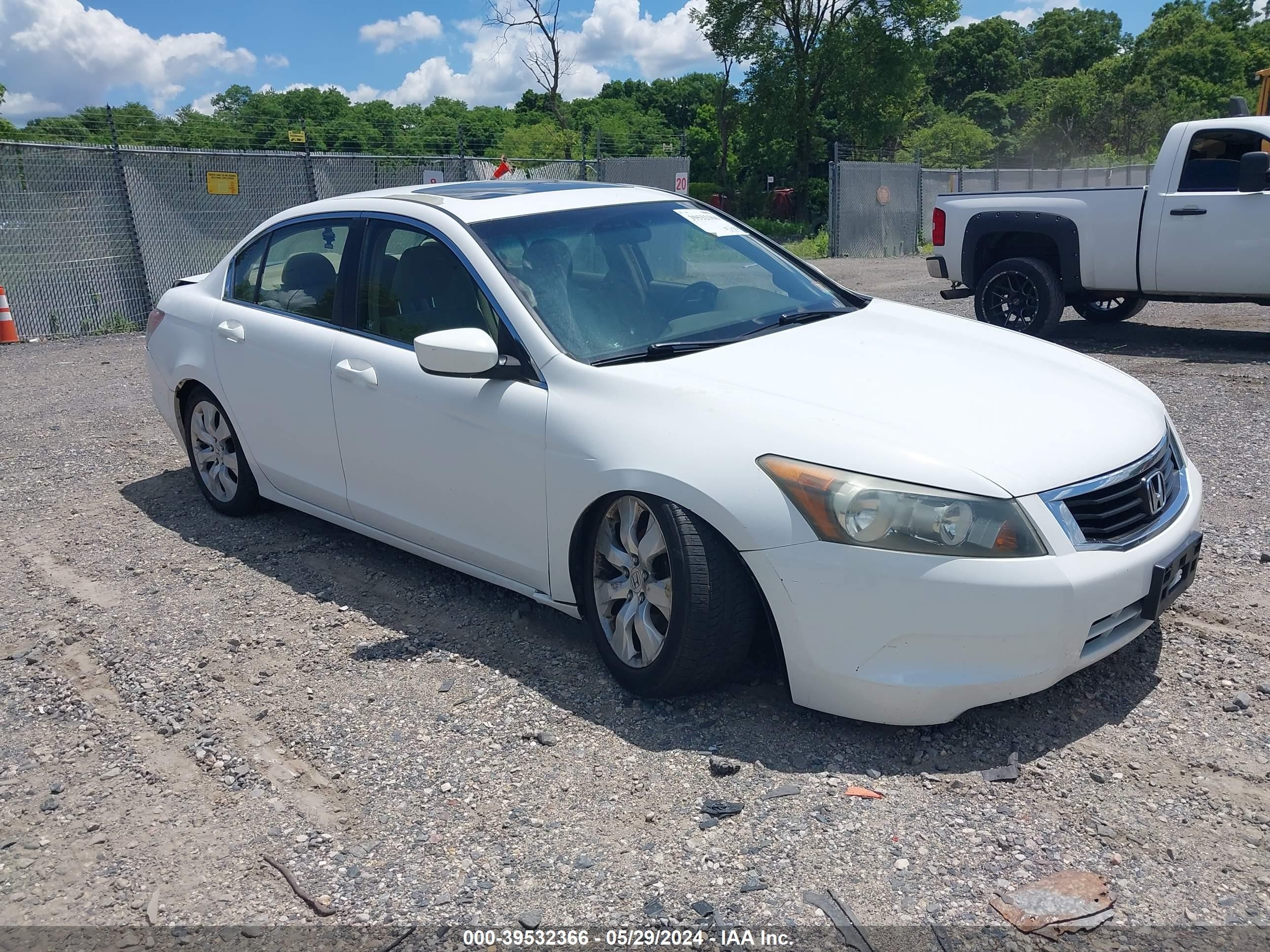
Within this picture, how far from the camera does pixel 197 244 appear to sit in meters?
14.5

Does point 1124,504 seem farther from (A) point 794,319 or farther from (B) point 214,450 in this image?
(B) point 214,450

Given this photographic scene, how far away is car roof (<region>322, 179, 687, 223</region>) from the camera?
14.3 feet

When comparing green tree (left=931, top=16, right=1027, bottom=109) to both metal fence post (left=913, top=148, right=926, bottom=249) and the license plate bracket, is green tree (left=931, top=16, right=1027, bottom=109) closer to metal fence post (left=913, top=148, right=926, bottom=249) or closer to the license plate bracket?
metal fence post (left=913, top=148, right=926, bottom=249)

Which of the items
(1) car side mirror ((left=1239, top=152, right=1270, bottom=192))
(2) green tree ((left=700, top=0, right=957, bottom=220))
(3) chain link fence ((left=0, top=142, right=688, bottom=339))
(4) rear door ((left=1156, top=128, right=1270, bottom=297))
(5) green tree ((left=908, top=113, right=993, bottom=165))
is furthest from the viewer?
(5) green tree ((left=908, top=113, right=993, bottom=165))

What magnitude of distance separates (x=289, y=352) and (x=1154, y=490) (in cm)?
345

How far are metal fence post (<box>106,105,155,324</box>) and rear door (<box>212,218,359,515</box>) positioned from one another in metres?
9.55

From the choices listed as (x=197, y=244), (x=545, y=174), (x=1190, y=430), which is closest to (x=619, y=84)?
(x=545, y=174)

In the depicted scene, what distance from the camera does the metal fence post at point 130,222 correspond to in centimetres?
1344

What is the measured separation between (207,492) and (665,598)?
3313 mm

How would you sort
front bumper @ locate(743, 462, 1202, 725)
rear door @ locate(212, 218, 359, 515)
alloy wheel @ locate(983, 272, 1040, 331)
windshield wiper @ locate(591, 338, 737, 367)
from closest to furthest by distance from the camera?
front bumper @ locate(743, 462, 1202, 725) < windshield wiper @ locate(591, 338, 737, 367) < rear door @ locate(212, 218, 359, 515) < alloy wheel @ locate(983, 272, 1040, 331)

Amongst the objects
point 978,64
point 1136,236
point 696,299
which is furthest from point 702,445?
point 978,64

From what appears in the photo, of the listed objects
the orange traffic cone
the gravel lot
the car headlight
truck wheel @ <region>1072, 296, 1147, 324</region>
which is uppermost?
the car headlight

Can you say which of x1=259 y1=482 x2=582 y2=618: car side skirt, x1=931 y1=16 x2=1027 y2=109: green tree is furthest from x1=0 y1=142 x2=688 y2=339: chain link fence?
x1=931 y1=16 x2=1027 y2=109: green tree

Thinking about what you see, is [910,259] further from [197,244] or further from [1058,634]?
[1058,634]
